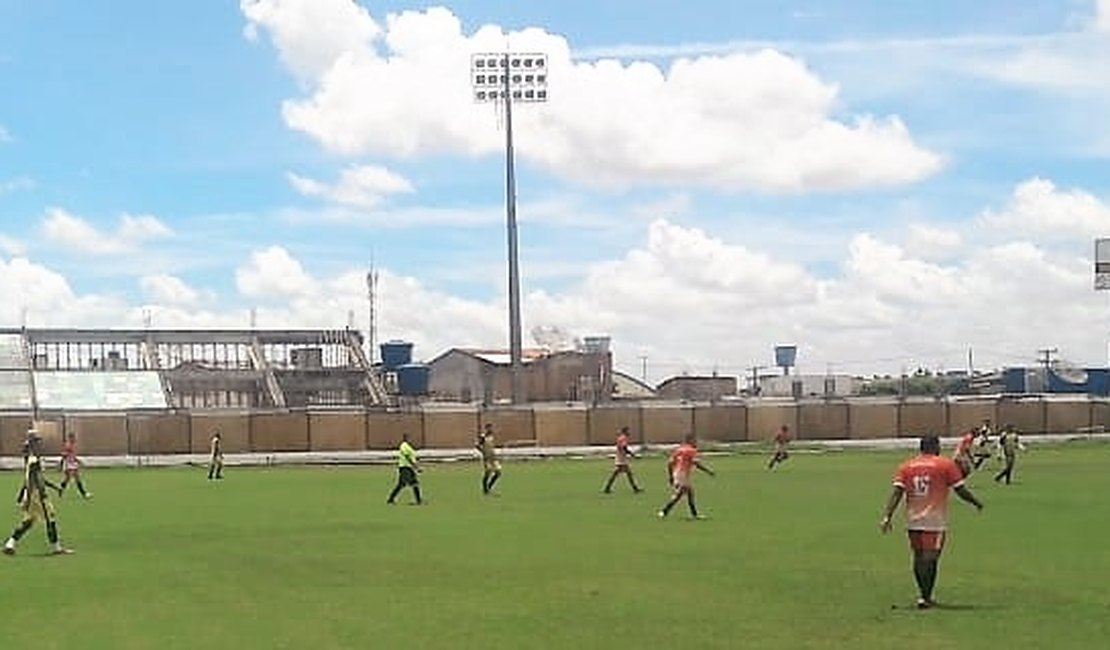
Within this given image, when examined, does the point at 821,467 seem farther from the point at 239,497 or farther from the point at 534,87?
the point at 534,87

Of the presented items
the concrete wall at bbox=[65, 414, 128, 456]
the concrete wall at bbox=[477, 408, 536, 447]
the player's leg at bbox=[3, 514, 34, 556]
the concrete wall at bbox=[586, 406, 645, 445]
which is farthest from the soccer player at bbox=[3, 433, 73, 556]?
the concrete wall at bbox=[586, 406, 645, 445]

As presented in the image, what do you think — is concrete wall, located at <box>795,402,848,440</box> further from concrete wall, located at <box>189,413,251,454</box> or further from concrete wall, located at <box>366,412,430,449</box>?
concrete wall, located at <box>189,413,251,454</box>

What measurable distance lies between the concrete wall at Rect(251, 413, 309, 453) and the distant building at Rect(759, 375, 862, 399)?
44.7 m

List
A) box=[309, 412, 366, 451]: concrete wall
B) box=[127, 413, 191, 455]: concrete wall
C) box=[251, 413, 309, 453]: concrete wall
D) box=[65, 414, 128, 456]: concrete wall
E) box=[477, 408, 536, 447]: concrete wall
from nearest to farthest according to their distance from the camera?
box=[65, 414, 128, 456]: concrete wall, box=[127, 413, 191, 455]: concrete wall, box=[251, 413, 309, 453]: concrete wall, box=[309, 412, 366, 451]: concrete wall, box=[477, 408, 536, 447]: concrete wall

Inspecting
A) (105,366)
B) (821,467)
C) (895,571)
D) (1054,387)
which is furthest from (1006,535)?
(1054,387)

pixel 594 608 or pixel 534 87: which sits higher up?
pixel 534 87

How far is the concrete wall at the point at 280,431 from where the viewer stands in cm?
7750

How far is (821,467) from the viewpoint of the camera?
56719 mm

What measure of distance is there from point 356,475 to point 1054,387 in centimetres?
8226

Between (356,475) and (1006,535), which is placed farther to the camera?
(356,475)

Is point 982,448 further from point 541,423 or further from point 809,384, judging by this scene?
point 809,384

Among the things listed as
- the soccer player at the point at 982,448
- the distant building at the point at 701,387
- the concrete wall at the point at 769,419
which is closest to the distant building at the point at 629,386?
the distant building at the point at 701,387

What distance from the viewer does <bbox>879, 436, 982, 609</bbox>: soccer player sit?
17344 millimetres

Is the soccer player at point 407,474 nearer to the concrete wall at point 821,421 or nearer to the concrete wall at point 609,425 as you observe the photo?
the concrete wall at point 609,425
